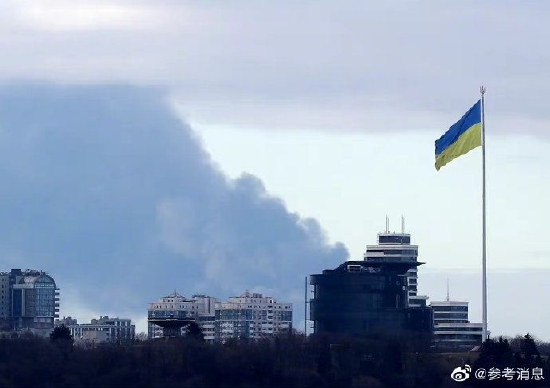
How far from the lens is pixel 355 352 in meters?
142

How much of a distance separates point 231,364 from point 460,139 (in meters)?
27.0

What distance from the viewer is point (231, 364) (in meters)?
131

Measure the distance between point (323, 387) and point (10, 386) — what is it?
21.3m

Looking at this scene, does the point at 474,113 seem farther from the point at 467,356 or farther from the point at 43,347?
the point at 43,347

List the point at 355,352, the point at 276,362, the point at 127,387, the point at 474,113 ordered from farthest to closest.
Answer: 1. the point at 355,352
2. the point at 276,362
3. the point at 127,387
4. the point at 474,113

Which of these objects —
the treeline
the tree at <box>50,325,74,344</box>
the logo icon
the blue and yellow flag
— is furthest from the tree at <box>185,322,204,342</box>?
the blue and yellow flag

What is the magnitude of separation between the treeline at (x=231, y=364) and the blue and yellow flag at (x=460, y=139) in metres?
18.0

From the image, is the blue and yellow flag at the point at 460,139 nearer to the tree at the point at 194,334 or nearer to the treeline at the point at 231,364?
the treeline at the point at 231,364

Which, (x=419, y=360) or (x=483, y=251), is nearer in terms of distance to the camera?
(x=483, y=251)

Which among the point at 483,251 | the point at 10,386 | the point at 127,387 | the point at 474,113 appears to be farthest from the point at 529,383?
the point at 10,386

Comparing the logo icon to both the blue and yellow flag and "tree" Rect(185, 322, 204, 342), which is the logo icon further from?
"tree" Rect(185, 322, 204, 342)

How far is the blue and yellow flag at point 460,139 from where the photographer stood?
113m

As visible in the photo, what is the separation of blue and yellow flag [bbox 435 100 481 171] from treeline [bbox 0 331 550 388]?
1805 centimetres

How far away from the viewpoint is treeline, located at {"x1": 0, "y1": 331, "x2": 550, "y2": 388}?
127188 millimetres
